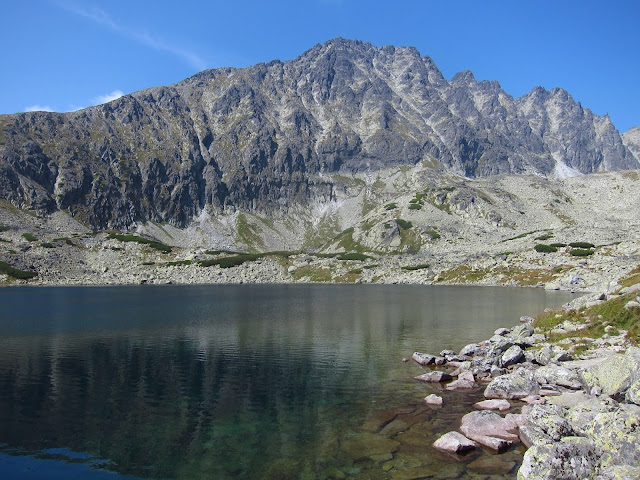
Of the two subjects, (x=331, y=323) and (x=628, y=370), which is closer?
(x=628, y=370)

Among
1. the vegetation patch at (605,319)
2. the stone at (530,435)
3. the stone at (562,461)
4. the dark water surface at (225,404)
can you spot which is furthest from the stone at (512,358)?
the stone at (562,461)

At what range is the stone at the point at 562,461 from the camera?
1514cm

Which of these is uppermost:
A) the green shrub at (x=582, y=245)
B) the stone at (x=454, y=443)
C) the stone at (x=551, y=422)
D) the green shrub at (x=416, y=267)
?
the green shrub at (x=582, y=245)

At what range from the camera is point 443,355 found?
130 ft

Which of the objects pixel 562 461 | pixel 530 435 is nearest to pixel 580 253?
pixel 530 435

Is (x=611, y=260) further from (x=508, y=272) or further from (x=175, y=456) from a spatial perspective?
(x=175, y=456)

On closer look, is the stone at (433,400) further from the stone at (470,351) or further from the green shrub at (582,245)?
the green shrub at (582,245)

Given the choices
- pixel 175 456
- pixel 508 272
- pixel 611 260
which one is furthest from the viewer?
pixel 508 272

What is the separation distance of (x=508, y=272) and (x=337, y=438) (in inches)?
5988

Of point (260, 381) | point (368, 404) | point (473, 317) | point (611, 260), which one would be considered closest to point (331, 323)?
point (473, 317)

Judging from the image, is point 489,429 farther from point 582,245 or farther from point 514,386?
point 582,245

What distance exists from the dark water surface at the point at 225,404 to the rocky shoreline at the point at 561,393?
1.69 metres

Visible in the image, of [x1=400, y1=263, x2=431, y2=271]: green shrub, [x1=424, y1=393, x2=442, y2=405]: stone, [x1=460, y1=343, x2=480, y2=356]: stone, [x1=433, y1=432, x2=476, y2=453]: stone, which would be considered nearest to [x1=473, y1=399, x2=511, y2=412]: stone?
[x1=424, y1=393, x2=442, y2=405]: stone

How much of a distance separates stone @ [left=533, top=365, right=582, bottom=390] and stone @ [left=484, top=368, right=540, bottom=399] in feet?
1.75
